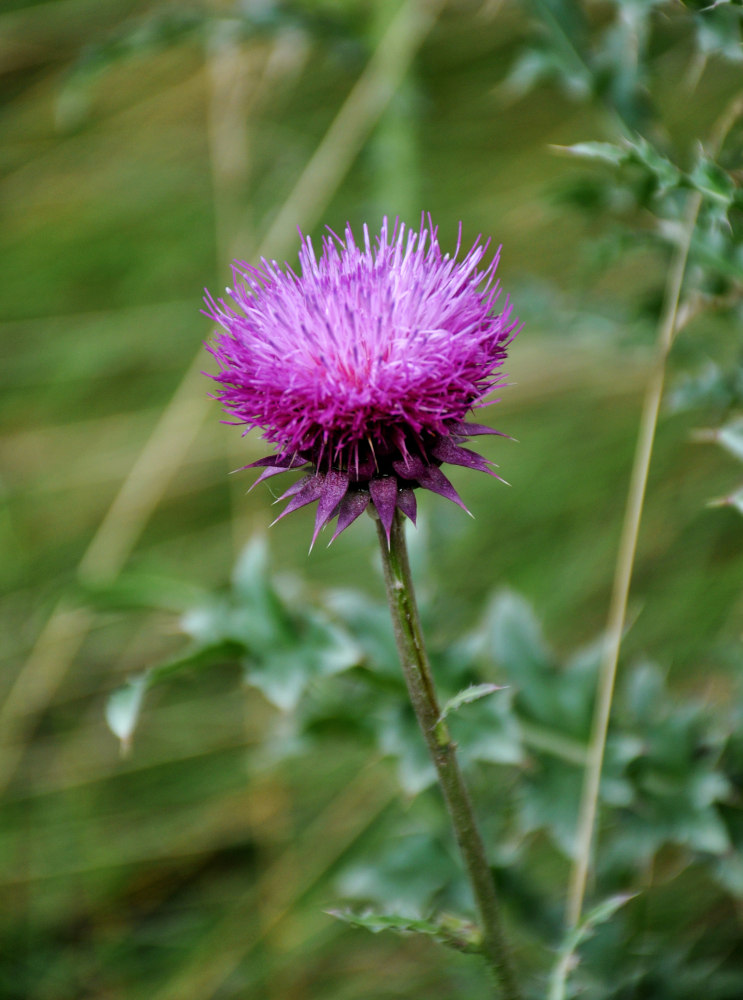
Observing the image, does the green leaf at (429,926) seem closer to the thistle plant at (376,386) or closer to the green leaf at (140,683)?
the thistle plant at (376,386)

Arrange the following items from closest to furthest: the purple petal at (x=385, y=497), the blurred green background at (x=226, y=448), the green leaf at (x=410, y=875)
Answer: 1. the purple petal at (x=385, y=497)
2. the green leaf at (x=410, y=875)
3. the blurred green background at (x=226, y=448)

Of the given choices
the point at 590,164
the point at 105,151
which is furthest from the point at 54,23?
the point at 590,164

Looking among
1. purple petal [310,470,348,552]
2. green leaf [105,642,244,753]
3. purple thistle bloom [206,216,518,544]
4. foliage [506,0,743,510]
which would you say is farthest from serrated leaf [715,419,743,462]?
green leaf [105,642,244,753]

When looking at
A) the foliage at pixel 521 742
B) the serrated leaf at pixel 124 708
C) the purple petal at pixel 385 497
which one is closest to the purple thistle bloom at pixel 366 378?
the purple petal at pixel 385 497

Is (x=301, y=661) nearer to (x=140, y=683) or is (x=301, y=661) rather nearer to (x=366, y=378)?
(x=140, y=683)

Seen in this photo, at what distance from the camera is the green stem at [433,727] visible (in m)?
0.63

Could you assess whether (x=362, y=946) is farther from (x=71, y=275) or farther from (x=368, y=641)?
(x=71, y=275)

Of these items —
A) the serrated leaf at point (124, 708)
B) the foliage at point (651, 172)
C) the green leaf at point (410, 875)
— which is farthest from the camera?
the green leaf at point (410, 875)

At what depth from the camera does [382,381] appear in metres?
0.59

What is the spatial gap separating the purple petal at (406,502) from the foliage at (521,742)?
17.5 inches

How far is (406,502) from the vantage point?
1.96 ft

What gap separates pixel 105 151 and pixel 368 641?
59.2 inches

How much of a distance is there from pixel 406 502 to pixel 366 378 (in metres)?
0.09

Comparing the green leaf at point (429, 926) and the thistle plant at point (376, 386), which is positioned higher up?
the thistle plant at point (376, 386)
